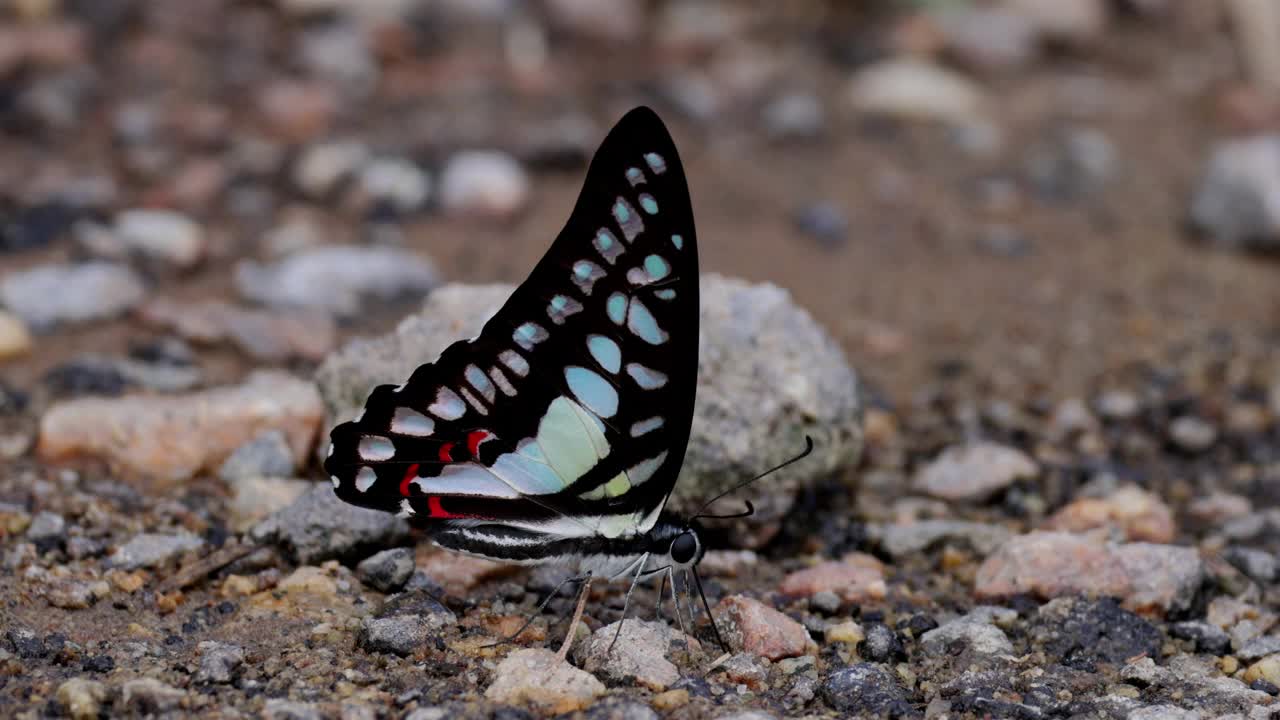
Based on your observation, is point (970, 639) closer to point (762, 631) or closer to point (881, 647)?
point (881, 647)

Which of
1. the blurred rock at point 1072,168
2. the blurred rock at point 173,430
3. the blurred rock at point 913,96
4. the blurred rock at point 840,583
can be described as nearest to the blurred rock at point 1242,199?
the blurred rock at point 1072,168

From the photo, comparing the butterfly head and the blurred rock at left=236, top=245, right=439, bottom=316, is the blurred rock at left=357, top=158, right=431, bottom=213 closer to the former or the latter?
the blurred rock at left=236, top=245, right=439, bottom=316

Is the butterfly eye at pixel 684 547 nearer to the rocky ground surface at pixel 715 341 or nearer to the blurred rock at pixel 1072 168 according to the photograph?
the rocky ground surface at pixel 715 341

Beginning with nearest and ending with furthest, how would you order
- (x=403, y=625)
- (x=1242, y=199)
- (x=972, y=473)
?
(x=403, y=625), (x=972, y=473), (x=1242, y=199)

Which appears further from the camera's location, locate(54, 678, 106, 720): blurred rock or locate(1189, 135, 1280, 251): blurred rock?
locate(1189, 135, 1280, 251): blurred rock

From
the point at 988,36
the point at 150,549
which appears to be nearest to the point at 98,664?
the point at 150,549

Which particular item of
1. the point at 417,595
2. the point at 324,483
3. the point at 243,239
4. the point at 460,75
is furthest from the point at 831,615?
the point at 460,75

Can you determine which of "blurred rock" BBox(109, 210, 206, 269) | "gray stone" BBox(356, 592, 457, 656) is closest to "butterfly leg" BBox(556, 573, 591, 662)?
"gray stone" BBox(356, 592, 457, 656)
